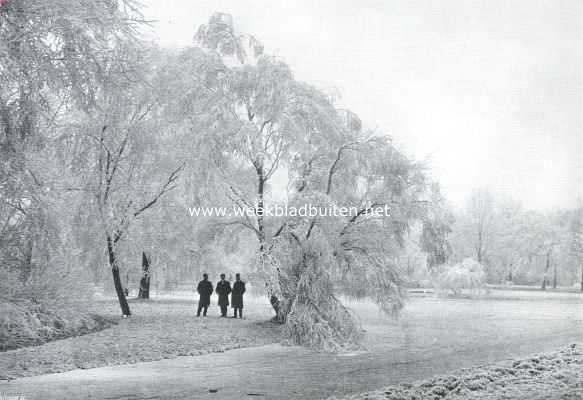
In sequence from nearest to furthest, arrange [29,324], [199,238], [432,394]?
1. [432,394]
2. [29,324]
3. [199,238]

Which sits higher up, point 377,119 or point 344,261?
point 377,119

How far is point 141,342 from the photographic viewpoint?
8445mm

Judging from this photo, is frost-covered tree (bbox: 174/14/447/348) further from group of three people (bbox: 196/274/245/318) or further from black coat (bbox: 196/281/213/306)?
black coat (bbox: 196/281/213/306)

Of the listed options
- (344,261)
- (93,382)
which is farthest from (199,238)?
(93,382)

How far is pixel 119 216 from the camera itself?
11516mm

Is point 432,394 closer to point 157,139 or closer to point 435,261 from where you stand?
point 435,261

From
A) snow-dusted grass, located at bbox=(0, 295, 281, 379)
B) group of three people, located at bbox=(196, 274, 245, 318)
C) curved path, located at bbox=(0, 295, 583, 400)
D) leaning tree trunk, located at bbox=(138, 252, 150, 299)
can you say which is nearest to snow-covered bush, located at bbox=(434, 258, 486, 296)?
curved path, located at bbox=(0, 295, 583, 400)

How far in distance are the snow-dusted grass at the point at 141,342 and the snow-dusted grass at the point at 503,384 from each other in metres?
3.41

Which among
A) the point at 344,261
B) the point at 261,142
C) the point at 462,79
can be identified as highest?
the point at 462,79

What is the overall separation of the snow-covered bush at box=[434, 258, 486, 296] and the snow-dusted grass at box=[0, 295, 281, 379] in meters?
13.2

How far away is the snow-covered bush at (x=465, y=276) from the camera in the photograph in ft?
77.6

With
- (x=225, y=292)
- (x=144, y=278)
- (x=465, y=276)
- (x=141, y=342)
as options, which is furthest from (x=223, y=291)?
(x=465, y=276)

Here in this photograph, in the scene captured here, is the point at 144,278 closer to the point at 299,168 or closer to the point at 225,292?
the point at 225,292

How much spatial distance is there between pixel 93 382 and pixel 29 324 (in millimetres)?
3319
